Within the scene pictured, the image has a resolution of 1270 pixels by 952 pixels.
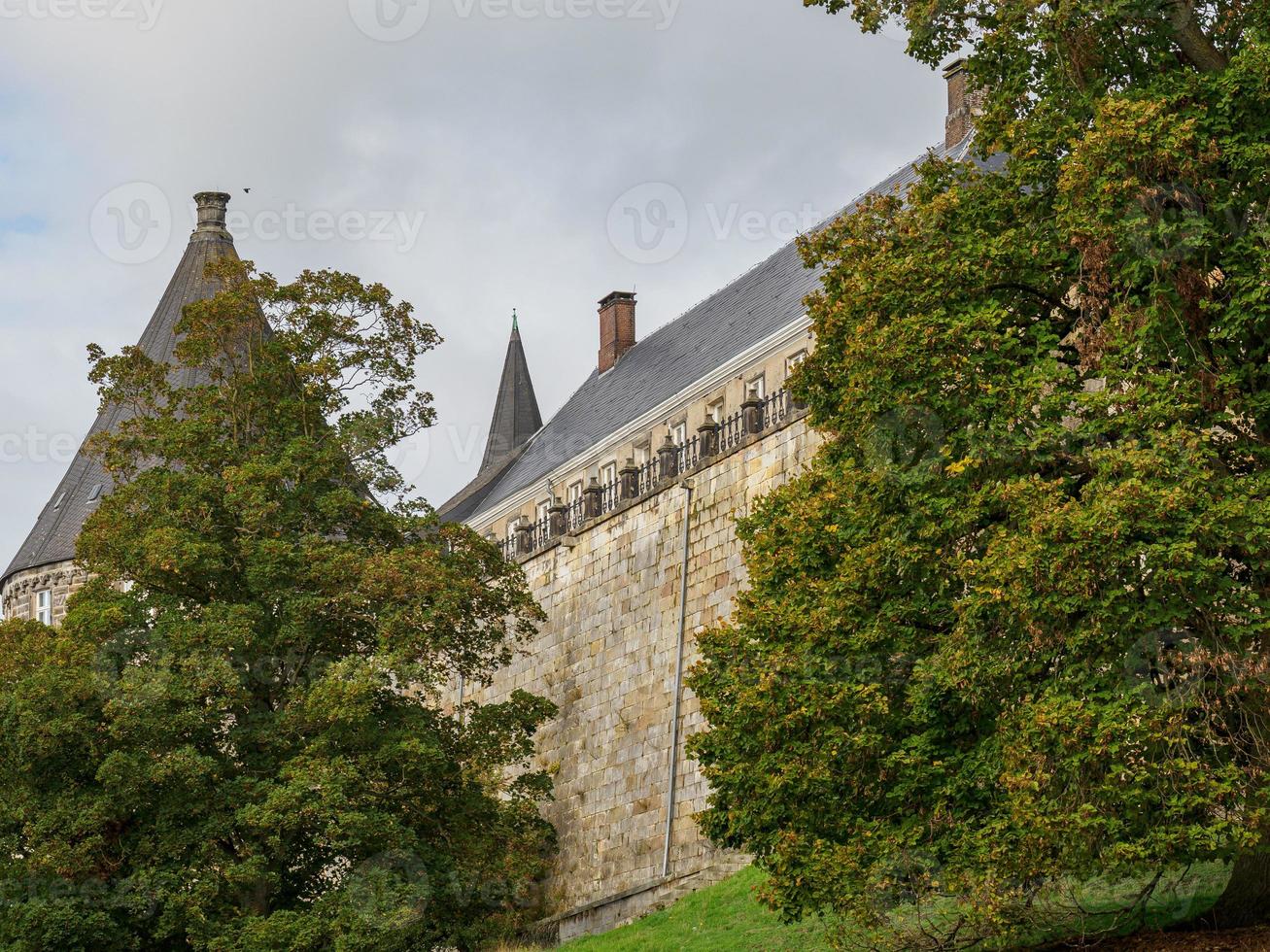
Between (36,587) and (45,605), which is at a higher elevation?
(36,587)

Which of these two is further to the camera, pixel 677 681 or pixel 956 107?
pixel 956 107

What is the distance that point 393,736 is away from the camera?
23.4 m

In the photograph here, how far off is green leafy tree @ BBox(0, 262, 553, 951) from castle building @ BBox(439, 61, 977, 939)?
4.88 metres

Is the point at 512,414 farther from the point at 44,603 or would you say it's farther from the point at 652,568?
the point at 652,568

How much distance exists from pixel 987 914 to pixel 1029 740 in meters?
1.49

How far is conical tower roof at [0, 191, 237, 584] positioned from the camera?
4500 cm

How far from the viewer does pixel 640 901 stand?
27953mm

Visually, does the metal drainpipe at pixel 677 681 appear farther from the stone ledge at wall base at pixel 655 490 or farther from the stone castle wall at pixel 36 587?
the stone castle wall at pixel 36 587

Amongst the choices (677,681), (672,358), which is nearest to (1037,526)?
(677,681)

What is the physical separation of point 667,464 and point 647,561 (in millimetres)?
1699

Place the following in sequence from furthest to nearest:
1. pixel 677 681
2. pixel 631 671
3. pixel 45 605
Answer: pixel 45 605 < pixel 631 671 < pixel 677 681

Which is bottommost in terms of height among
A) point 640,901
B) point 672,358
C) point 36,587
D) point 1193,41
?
point 640,901

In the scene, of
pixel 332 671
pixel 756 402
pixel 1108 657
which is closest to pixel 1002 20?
pixel 1108 657

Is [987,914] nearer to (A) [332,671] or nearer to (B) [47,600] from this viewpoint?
(A) [332,671]
